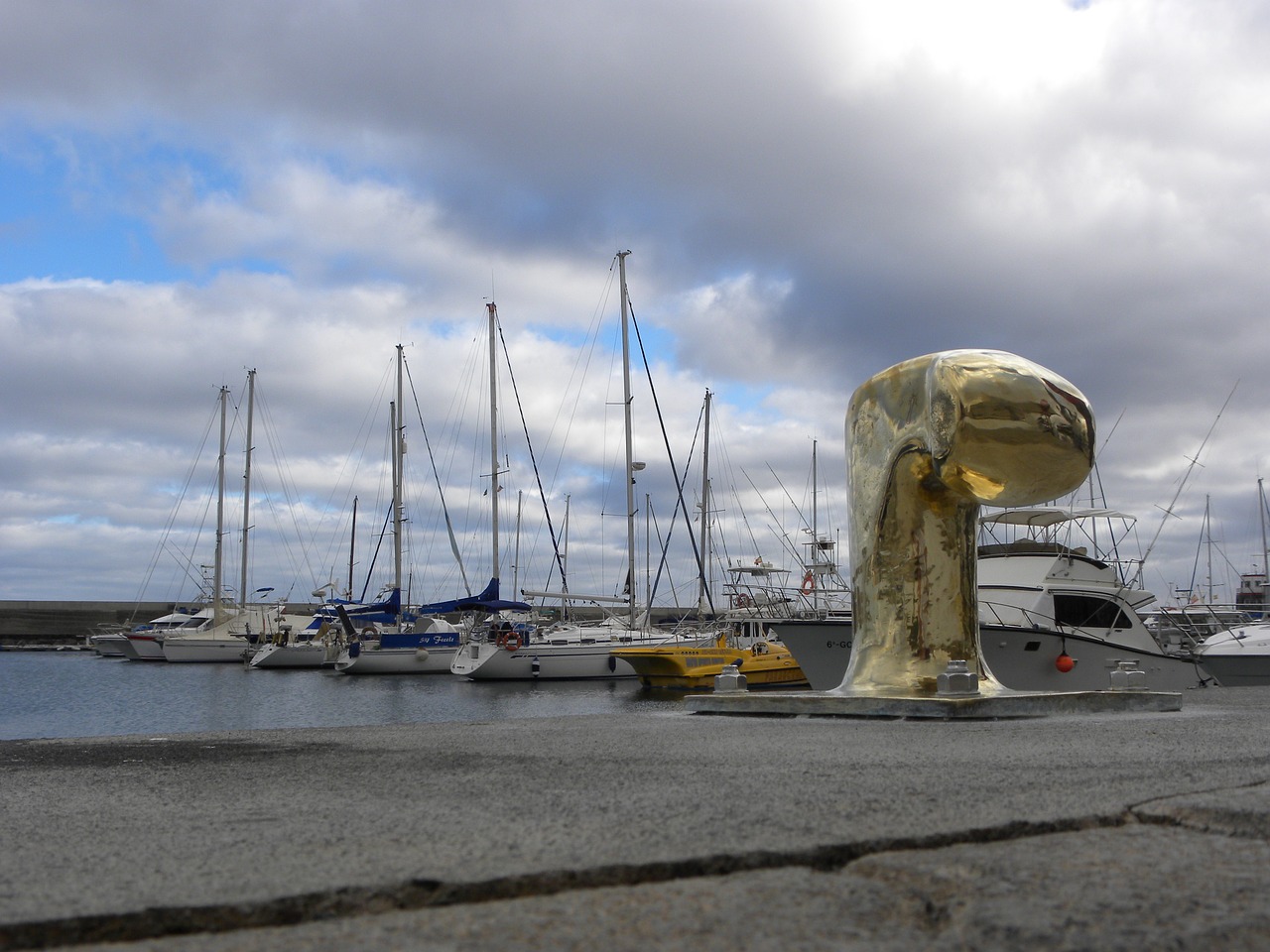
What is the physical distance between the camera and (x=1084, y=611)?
890 inches

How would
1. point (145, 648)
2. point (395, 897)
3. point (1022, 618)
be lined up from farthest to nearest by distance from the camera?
point (145, 648), point (1022, 618), point (395, 897)

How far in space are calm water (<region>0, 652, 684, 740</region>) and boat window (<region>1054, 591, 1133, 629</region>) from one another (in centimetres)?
830

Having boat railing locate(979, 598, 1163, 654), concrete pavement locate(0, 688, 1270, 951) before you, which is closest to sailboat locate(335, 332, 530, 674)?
boat railing locate(979, 598, 1163, 654)

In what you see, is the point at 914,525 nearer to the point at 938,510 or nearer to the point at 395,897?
the point at 938,510

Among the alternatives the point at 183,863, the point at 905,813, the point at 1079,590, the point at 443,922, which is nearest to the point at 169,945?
the point at 443,922

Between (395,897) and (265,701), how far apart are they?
36.7m

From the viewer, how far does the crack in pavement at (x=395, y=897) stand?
2.42 meters

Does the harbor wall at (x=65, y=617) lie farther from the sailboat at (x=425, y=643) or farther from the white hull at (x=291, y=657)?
the sailboat at (x=425, y=643)

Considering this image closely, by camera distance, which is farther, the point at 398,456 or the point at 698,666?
the point at 398,456

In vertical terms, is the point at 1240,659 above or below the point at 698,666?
above

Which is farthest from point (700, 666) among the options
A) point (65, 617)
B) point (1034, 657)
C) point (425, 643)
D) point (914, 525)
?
point (65, 617)

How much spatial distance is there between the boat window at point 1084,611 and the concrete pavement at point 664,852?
58.0 feet

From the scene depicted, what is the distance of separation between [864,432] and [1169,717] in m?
3.21

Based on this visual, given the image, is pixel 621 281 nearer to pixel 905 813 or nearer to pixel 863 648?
pixel 863 648
